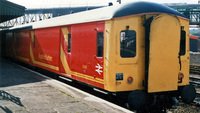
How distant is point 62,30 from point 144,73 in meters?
4.25

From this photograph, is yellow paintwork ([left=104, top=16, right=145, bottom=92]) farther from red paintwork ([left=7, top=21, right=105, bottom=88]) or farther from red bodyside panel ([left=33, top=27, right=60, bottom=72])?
→ red bodyside panel ([left=33, top=27, right=60, bottom=72])

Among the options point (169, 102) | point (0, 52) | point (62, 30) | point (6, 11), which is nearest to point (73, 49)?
point (62, 30)

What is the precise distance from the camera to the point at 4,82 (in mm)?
9555

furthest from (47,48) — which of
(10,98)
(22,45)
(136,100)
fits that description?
(136,100)

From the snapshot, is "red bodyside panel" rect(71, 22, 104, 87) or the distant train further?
"red bodyside panel" rect(71, 22, 104, 87)

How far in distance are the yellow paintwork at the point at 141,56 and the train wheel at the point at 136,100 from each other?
0.30 metres

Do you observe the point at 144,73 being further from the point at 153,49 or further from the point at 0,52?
the point at 0,52

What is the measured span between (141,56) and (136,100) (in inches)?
49.0

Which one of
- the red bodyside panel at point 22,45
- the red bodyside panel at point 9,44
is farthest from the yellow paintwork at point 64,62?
the red bodyside panel at point 9,44

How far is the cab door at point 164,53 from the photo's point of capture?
653cm

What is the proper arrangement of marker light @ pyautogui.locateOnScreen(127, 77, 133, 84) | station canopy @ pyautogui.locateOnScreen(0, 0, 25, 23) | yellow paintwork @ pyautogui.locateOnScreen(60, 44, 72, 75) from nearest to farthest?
marker light @ pyautogui.locateOnScreen(127, 77, 133, 84) → yellow paintwork @ pyautogui.locateOnScreen(60, 44, 72, 75) → station canopy @ pyautogui.locateOnScreen(0, 0, 25, 23)

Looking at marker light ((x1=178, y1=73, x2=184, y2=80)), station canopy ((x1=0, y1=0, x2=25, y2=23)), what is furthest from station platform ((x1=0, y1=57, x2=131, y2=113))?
station canopy ((x1=0, y1=0, x2=25, y2=23))

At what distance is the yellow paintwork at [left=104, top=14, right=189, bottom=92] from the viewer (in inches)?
257

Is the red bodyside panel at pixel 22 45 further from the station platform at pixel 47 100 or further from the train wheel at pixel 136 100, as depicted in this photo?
the train wheel at pixel 136 100
